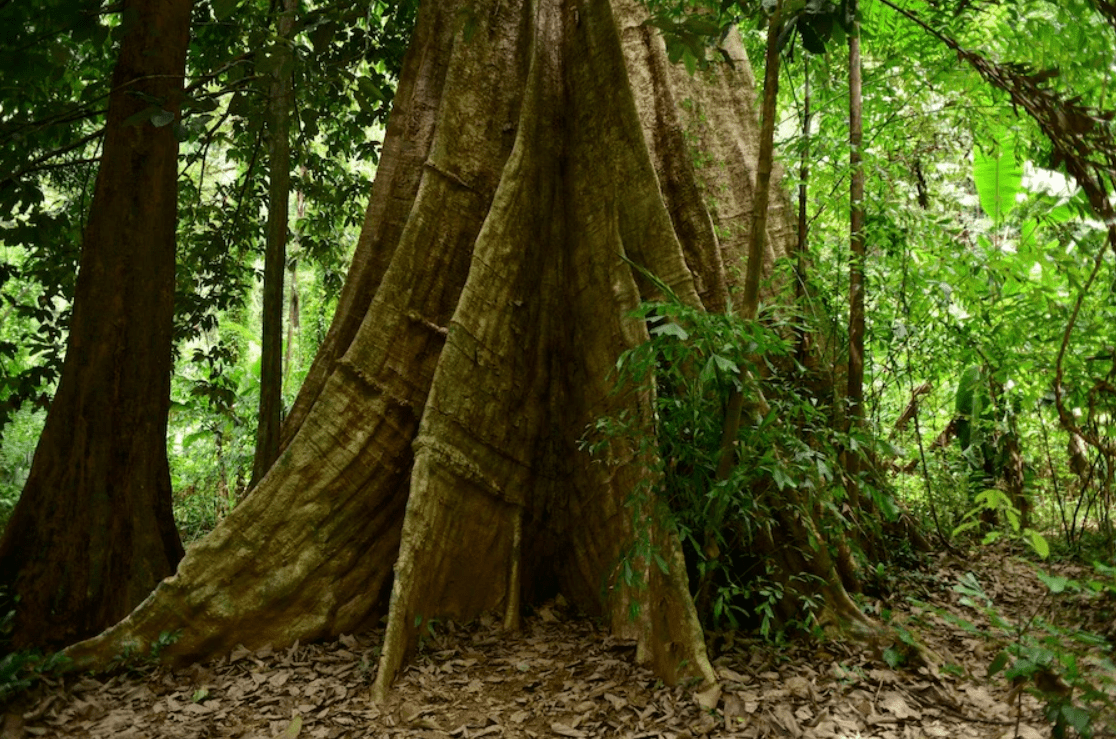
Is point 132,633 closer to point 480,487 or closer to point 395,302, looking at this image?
point 480,487

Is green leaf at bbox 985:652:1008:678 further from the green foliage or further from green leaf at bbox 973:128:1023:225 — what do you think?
green leaf at bbox 973:128:1023:225

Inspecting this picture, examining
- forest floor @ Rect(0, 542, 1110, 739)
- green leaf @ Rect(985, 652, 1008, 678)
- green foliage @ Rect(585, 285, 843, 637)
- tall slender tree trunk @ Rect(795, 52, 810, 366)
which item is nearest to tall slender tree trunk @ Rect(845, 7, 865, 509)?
tall slender tree trunk @ Rect(795, 52, 810, 366)

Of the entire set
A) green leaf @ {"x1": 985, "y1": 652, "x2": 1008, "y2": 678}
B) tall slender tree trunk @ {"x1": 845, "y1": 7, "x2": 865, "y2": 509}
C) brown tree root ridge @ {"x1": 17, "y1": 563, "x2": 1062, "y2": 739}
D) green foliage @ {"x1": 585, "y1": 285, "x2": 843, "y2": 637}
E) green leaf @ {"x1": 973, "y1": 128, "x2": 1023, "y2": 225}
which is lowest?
brown tree root ridge @ {"x1": 17, "y1": 563, "x2": 1062, "y2": 739}

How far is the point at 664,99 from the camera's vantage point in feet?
15.0

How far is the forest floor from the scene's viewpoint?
2719 mm

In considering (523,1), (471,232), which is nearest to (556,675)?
(471,232)

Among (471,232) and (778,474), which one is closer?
(778,474)

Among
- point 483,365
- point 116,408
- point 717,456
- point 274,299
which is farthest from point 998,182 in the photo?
point 116,408

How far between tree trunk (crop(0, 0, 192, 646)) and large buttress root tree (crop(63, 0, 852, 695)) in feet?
1.24

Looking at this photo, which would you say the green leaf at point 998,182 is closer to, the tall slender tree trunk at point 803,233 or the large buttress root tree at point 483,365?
the tall slender tree trunk at point 803,233

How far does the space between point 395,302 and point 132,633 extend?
6.44 feet

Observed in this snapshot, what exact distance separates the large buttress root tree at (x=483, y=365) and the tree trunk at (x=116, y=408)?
1.24ft

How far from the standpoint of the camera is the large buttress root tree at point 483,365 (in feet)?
11.7

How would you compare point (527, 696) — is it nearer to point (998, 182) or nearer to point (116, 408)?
point (116, 408)
